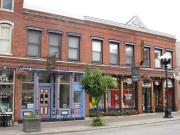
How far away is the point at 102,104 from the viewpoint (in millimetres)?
29484

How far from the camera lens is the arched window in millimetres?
23719

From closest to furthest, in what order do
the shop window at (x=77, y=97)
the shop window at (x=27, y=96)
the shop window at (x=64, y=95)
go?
1. the shop window at (x=27, y=96)
2. the shop window at (x=64, y=95)
3. the shop window at (x=77, y=97)

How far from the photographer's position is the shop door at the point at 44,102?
25.2m

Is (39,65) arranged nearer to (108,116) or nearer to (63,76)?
(63,76)

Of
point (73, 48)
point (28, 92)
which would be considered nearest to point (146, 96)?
point (73, 48)

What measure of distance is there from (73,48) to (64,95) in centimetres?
377

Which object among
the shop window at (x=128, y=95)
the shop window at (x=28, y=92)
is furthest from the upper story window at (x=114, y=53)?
the shop window at (x=28, y=92)

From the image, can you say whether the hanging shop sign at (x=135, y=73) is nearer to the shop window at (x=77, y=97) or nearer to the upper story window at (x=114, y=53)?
the upper story window at (x=114, y=53)

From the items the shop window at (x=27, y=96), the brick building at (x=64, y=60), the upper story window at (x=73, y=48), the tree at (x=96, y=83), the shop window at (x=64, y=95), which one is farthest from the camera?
the upper story window at (x=73, y=48)

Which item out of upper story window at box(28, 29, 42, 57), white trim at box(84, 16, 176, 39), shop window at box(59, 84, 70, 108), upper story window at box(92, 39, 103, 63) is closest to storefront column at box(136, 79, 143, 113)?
white trim at box(84, 16, 176, 39)

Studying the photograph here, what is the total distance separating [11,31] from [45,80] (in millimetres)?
4276

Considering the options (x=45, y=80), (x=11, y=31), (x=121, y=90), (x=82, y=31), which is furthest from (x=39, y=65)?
(x=121, y=90)

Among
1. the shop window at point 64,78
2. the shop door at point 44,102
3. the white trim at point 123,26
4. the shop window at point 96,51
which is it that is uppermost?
the white trim at point 123,26

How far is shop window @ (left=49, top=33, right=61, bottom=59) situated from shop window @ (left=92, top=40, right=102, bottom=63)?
3.53 metres
